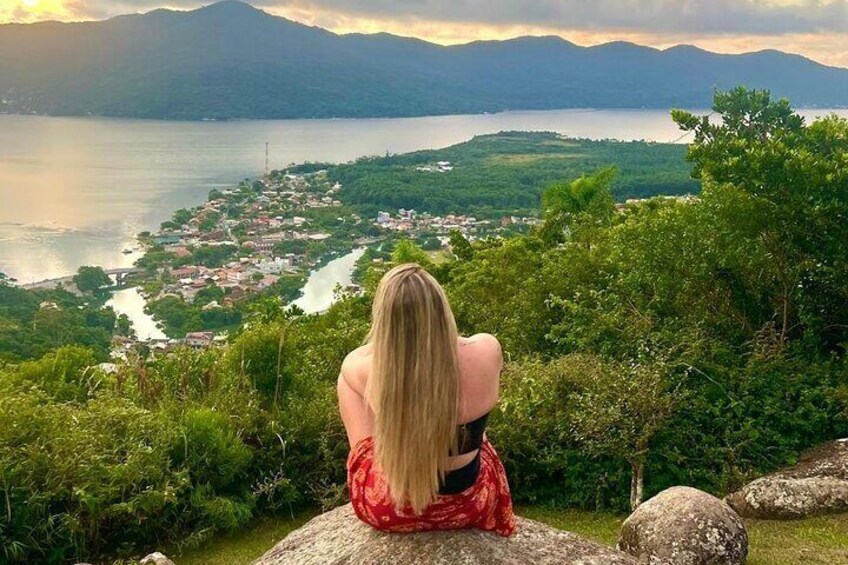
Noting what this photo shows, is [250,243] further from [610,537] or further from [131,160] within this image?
[131,160]

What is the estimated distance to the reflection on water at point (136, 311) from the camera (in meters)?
34.5

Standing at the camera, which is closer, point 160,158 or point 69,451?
point 69,451

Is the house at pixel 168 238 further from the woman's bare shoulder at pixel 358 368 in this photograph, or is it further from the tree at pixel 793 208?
the woman's bare shoulder at pixel 358 368

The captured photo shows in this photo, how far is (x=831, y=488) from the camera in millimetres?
9289

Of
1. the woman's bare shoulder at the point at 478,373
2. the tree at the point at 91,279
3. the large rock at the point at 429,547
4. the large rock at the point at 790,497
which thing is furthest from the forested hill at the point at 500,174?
the woman's bare shoulder at the point at 478,373

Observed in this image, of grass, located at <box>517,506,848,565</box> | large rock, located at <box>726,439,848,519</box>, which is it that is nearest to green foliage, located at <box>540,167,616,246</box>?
grass, located at <box>517,506,848,565</box>

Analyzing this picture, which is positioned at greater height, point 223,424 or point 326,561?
point 326,561

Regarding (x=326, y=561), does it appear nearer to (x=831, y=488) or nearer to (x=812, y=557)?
(x=812, y=557)

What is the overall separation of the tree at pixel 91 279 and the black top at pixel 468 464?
145 feet

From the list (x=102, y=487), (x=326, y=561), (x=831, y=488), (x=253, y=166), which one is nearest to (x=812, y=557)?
(x=831, y=488)

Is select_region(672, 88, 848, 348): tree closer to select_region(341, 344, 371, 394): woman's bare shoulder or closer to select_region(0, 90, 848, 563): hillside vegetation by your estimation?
select_region(0, 90, 848, 563): hillside vegetation

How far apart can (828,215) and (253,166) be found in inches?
3996

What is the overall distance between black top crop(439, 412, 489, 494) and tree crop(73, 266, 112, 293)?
44123mm

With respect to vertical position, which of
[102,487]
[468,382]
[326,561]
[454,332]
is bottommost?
[102,487]
